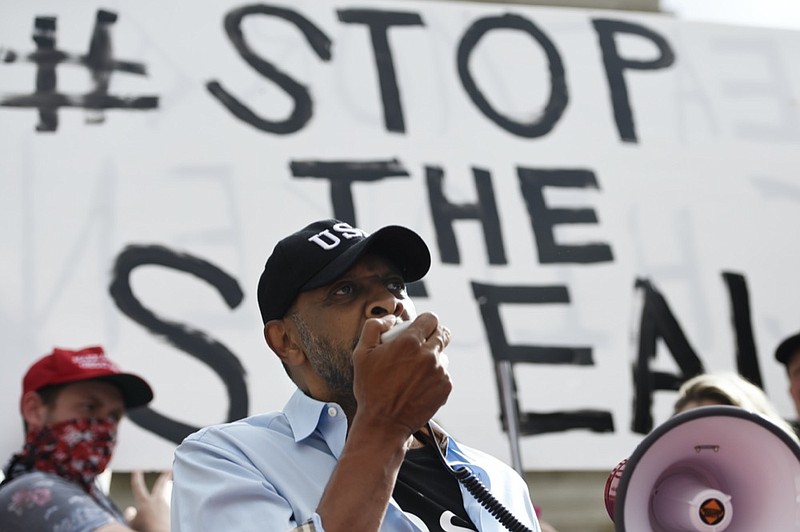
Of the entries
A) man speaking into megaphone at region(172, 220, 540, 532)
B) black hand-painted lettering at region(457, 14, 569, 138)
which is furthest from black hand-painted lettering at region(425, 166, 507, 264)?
man speaking into megaphone at region(172, 220, 540, 532)

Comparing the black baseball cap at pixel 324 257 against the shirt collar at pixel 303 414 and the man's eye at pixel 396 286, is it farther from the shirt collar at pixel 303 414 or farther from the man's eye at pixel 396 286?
the shirt collar at pixel 303 414

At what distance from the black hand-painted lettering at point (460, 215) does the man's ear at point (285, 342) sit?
150 cm

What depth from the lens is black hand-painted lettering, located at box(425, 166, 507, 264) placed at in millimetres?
3178

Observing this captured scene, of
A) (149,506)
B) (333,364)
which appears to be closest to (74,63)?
(149,506)

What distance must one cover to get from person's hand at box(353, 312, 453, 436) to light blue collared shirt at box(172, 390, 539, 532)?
153 millimetres

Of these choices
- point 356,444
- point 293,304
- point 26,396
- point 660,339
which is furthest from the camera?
point 660,339

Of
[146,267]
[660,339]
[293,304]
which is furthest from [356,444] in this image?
[660,339]

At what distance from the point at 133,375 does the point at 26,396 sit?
0.84 ft

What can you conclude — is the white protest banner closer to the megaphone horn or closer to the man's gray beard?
the man's gray beard

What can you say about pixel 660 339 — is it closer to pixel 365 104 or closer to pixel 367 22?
pixel 365 104

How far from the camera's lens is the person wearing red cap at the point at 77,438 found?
90.8 inches

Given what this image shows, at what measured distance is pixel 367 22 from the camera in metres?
3.47

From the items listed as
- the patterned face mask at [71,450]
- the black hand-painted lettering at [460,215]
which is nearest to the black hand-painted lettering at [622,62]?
the black hand-painted lettering at [460,215]

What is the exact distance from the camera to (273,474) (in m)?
1.47
